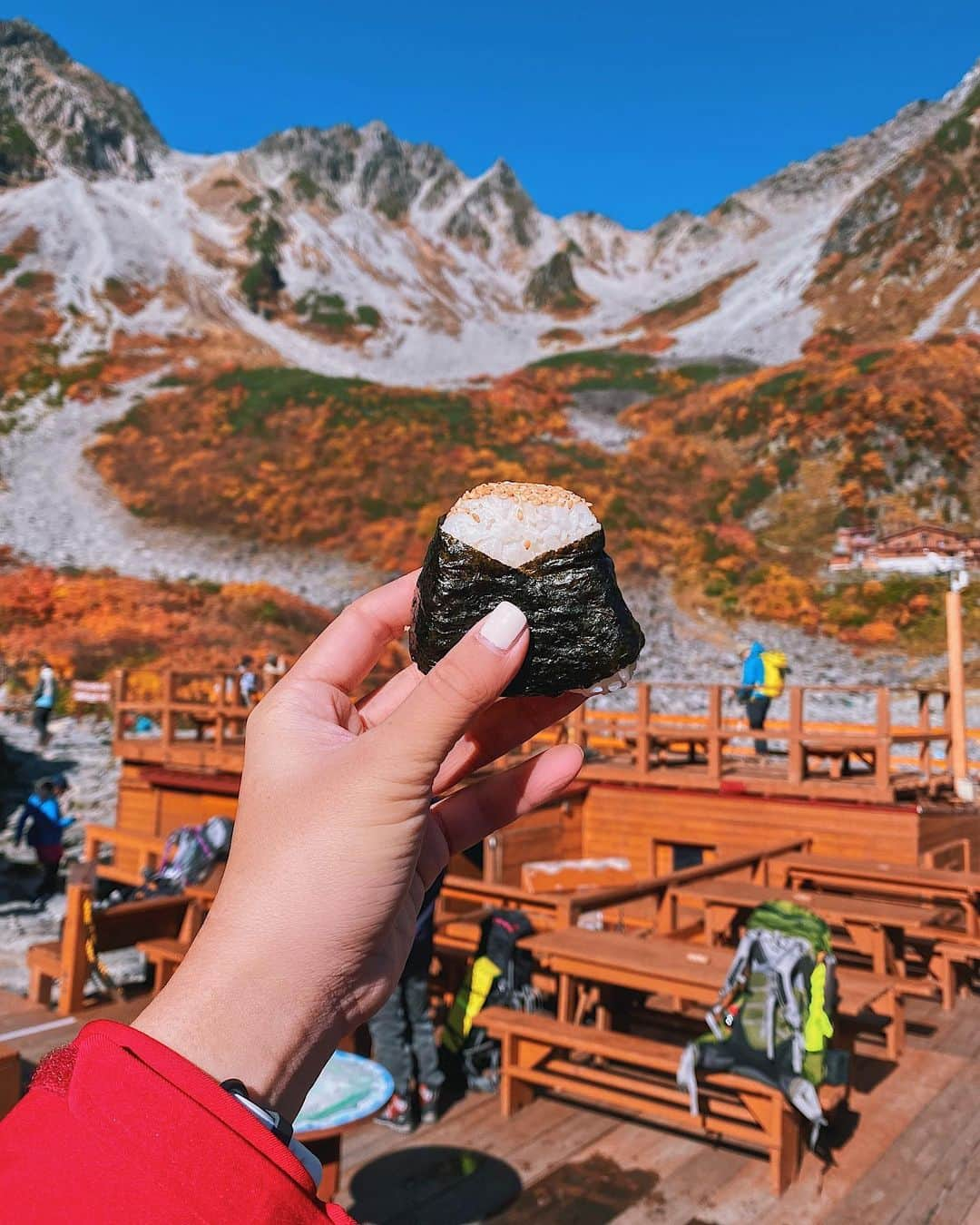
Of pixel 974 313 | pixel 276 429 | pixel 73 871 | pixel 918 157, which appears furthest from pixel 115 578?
pixel 918 157

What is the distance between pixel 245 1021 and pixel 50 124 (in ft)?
312

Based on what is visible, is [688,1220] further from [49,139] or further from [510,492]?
[49,139]

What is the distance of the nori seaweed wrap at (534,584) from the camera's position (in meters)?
2.24

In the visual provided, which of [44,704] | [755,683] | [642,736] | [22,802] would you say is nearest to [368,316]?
[44,704]

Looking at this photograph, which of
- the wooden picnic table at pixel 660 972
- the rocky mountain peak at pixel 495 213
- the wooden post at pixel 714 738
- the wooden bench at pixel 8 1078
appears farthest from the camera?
the rocky mountain peak at pixel 495 213

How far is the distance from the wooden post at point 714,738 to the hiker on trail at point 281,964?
9151 millimetres

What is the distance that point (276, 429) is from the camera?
154 feet

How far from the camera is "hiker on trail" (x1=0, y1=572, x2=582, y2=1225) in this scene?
3.27ft

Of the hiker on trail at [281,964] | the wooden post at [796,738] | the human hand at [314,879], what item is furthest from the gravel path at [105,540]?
the human hand at [314,879]

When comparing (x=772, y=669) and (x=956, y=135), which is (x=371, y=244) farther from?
(x=772, y=669)

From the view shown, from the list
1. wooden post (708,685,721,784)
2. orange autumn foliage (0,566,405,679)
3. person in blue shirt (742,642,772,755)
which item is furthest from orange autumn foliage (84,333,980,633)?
wooden post (708,685,721,784)

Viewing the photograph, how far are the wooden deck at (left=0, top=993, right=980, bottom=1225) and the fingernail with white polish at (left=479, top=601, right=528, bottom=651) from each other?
357cm

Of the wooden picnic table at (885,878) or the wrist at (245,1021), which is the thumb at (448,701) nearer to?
the wrist at (245,1021)

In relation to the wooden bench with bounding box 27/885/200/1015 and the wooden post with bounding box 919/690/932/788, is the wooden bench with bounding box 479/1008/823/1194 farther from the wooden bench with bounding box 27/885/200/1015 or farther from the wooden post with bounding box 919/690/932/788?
the wooden post with bounding box 919/690/932/788
